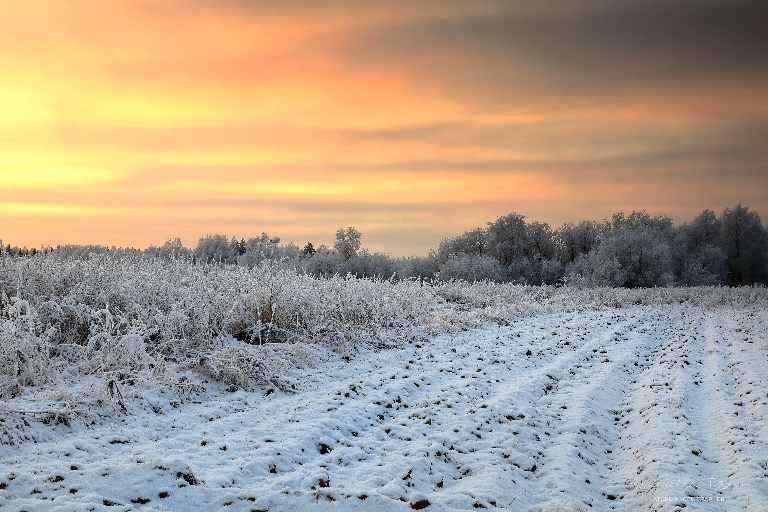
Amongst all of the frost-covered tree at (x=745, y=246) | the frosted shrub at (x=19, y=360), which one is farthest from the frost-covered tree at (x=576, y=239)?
the frosted shrub at (x=19, y=360)

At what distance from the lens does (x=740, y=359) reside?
13.0m

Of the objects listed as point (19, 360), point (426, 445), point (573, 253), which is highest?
point (573, 253)

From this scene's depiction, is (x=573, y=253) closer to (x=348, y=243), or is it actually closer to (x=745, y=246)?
(x=745, y=246)

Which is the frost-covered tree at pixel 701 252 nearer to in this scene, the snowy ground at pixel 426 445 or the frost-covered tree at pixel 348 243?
the frost-covered tree at pixel 348 243

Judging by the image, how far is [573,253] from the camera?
2918 inches

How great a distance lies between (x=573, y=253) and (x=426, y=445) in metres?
72.7

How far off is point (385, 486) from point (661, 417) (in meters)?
5.42

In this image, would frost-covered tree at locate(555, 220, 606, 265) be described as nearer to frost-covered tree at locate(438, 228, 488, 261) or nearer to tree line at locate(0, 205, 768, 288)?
tree line at locate(0, 205, 768, 288)

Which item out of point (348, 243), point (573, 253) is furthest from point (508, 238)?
point (348, 243)

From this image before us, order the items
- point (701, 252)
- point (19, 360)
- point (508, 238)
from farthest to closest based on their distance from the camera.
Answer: point (508, 238)
point (701, 252)
point (19, 360)

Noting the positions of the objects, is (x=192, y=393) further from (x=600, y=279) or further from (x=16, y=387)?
(x=600, y=279)

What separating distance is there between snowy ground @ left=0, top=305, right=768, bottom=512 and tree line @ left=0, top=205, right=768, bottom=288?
149ft

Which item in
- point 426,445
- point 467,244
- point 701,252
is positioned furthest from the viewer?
point 467,244

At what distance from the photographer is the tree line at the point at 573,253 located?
183ft
